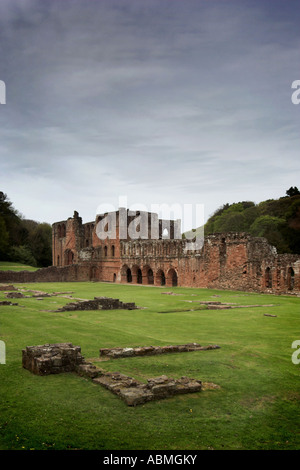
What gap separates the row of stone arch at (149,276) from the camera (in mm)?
37875

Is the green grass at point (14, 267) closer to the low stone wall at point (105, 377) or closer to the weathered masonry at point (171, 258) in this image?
the weathered masonry at point (171, 258)

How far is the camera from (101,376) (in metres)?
6.80

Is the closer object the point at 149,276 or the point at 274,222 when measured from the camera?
the point at 149,276

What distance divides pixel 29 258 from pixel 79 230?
897 cm

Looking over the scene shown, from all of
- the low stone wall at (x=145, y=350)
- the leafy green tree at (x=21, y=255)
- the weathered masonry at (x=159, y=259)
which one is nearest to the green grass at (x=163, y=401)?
the low stone wall at (x=145, y=350)

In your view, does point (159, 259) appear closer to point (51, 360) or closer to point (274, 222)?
point (274, 222)

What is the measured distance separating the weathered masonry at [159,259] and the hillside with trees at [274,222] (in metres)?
7.58

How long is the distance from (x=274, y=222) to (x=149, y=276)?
20.7 meters

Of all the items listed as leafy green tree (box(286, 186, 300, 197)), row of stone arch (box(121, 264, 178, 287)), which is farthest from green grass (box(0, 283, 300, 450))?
leafy green tree (box(286, 186, 300, 197))

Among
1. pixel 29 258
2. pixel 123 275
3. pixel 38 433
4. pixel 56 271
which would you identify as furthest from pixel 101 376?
pixel 29 258

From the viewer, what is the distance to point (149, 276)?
44.7m

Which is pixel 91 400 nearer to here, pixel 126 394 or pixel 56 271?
pixel 126 394

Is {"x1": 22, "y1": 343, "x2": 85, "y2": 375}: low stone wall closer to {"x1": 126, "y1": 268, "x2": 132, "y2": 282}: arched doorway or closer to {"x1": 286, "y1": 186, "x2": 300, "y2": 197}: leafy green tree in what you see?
{"x1": 126, "y1": 268, "x2": 132, "y2": 282}: arched doorway

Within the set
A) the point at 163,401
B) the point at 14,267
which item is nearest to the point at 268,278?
the point at 163,401
